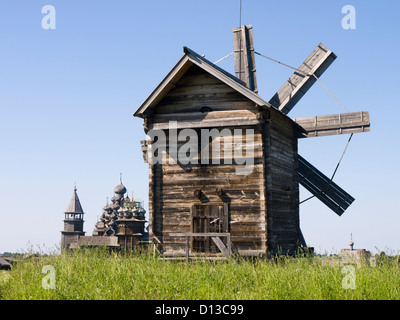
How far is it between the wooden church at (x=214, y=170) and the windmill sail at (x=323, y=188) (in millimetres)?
3131

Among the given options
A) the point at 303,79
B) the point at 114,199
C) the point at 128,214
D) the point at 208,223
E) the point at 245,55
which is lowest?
the point at 208,223

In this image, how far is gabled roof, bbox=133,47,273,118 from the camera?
16.0 m

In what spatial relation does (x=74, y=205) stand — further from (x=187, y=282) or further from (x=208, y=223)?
(x=187, y=282)

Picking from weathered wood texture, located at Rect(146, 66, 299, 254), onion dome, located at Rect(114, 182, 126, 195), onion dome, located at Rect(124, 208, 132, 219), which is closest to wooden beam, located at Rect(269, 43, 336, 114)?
weathered wood texture, located at Rect(146, 66, 299, 254)

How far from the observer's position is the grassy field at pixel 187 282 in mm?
9273

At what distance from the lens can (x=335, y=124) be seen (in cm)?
1975

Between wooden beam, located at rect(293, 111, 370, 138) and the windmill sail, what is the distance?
62.8 inches

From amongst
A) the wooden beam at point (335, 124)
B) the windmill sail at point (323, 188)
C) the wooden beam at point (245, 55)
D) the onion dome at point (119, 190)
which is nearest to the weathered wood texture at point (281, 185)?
the wooden beam at point (335, 124)

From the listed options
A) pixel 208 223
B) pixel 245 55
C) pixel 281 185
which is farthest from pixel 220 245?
pixel 245 55

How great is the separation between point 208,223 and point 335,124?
23.9 ft

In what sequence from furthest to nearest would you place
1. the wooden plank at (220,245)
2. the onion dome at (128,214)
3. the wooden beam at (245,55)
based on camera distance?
1. the onion dome at (128,214)
2. the wooden beam at (245,55)
3. the wooden plank at (220,245)

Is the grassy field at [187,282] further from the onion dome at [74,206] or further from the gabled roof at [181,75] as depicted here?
the onion dome at [74,206]

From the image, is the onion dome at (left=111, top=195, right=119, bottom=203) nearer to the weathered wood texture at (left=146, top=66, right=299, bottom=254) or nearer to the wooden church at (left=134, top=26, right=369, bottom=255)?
the wooden church at (left=134, top=26, right=369, bottom=255)
